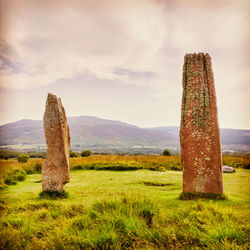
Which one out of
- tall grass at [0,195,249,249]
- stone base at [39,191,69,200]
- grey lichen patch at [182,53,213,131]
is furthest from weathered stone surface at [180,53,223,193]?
stone base at [39,191,69,200]

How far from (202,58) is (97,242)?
282 inches

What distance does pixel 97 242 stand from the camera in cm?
328

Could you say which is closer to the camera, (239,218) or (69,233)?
(69,233)

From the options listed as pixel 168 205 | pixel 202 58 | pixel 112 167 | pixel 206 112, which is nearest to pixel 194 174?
pixel 168 205

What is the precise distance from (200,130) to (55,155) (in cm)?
583

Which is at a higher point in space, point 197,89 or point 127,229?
point 197,89

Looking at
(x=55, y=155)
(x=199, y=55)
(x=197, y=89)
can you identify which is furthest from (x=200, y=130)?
(x=55, y=155)

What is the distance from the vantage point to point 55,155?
25.9 ft

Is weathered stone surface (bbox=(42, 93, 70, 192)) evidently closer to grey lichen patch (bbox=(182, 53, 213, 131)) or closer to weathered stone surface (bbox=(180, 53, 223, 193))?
weathered stone surface (bbox=(180, 53, 223, 193))

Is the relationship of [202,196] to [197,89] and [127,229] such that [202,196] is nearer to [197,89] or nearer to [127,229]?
[197,89]

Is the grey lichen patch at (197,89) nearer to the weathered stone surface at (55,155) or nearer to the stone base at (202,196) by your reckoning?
the stone base at (202,196)

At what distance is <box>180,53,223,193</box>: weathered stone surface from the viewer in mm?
6875

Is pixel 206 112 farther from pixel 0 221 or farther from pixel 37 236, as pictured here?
pixel 0 221

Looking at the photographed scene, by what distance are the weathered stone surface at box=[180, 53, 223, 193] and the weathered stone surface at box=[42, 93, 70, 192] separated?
481 centimetres
